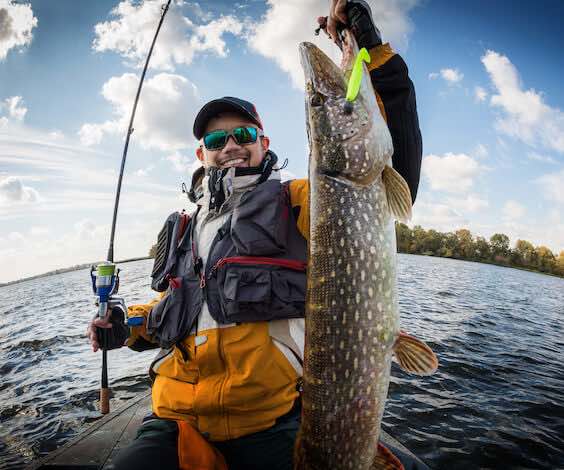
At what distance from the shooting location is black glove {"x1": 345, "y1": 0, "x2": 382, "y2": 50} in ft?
7.22

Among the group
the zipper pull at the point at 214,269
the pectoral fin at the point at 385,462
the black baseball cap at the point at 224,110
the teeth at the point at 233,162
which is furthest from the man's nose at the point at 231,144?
the pectoral fin at the point at 385,462

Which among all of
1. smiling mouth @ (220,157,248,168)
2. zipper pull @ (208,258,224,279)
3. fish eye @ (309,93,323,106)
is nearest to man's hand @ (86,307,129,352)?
zipper pull @ (208,258,224,279)

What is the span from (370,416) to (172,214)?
7.53ft

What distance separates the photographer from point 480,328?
1059cm

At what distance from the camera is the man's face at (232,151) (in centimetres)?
295

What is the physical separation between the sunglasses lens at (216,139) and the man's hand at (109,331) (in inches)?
63.1

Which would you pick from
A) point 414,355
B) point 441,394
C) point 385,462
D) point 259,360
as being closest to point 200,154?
point 259,360

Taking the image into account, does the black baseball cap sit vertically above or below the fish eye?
Answer: above

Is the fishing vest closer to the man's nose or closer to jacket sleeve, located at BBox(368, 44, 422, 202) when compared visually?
the man's nose

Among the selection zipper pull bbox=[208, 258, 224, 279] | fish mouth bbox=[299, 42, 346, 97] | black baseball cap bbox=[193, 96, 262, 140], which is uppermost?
black baseball cap bbox=[193, 96, 262, 140]

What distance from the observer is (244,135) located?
294 centimetres

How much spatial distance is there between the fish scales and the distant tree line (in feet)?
297

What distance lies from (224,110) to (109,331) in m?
2.12

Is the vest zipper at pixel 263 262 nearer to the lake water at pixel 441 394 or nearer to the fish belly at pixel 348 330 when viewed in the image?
the fish belly at pixel 348 330
